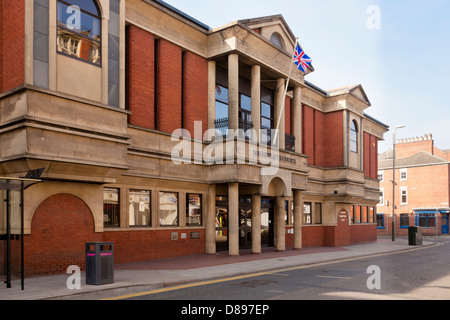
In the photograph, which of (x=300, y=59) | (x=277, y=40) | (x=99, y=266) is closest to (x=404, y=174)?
(x=277, y=40)

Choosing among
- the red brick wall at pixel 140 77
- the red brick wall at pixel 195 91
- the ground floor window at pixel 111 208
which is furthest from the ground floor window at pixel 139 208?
the red brick wall at pixel 195 91

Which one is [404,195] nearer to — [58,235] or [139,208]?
[139,208]

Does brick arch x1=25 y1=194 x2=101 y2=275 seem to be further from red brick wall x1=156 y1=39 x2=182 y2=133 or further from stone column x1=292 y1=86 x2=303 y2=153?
stone column x1=292 y1=86 x2=303 y2=153

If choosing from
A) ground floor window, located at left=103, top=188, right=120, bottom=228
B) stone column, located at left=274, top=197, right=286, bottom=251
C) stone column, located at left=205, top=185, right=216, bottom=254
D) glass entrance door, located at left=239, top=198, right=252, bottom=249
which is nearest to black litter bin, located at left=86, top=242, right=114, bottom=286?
ground floor window, located at left=103, top=188, right=120, bottom=228

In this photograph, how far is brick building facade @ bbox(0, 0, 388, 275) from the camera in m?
12.5

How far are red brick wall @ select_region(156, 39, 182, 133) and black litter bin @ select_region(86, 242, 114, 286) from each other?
26.0 ft

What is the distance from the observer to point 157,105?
18500 millimetres

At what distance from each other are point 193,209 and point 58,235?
308 inches

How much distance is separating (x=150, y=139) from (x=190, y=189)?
3.40 meters

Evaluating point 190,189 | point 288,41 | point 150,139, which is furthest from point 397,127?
point 150,139

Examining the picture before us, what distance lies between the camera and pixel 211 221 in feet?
66.6

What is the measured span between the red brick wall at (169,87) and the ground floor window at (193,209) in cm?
339

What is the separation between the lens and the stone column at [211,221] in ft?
66.1
